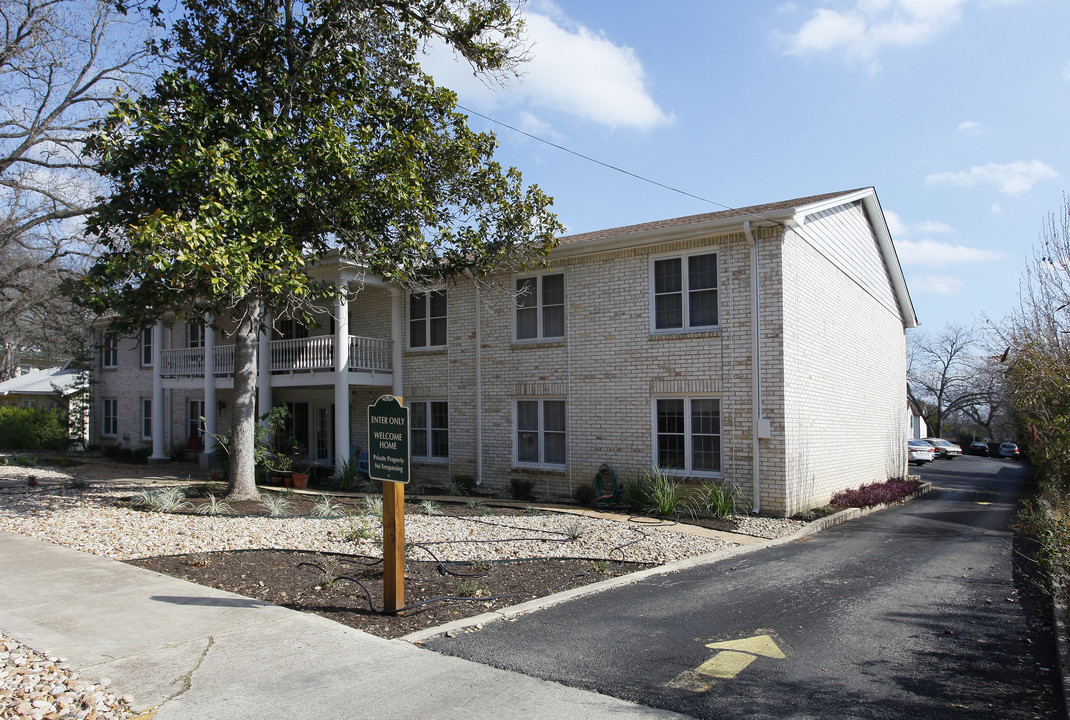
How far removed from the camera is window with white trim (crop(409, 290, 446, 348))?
59.5ft

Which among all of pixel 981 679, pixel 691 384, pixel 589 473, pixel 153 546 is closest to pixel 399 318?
pixel 589 473

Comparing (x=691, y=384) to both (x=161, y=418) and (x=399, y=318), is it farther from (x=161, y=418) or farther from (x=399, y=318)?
(x=161, y=418)

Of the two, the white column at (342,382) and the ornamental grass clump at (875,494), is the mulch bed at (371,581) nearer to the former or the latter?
the white column at (342,382)

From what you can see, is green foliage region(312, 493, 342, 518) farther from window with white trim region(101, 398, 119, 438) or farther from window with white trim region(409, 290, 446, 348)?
window with white trim region(101, 398, 119, 438)

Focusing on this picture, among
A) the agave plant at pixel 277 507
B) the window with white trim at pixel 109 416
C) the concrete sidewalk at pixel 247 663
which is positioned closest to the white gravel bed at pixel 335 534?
the agave plant at pixel 277 507

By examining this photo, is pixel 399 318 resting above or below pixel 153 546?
above

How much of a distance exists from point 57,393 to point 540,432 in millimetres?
24926

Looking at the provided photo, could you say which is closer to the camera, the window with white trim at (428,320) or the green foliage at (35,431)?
the window with white trim at (428,320)

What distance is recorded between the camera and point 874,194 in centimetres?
1825

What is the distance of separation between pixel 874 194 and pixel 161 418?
22.5m

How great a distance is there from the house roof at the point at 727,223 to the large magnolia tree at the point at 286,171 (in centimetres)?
124

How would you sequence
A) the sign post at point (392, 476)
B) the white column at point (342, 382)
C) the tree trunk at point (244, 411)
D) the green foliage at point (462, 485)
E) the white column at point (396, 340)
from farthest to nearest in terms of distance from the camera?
the white column at point (396, 340), the white column at point (342, 382), the green foliage at point (462, 485), the tree trunk at point (244, 411), the sign post at point (392, 476)

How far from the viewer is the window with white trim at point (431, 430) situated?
17.9 metres

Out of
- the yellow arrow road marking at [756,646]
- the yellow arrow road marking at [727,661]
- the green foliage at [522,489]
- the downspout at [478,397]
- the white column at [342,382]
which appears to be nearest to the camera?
the yellow arrow road marking at [727,661]
